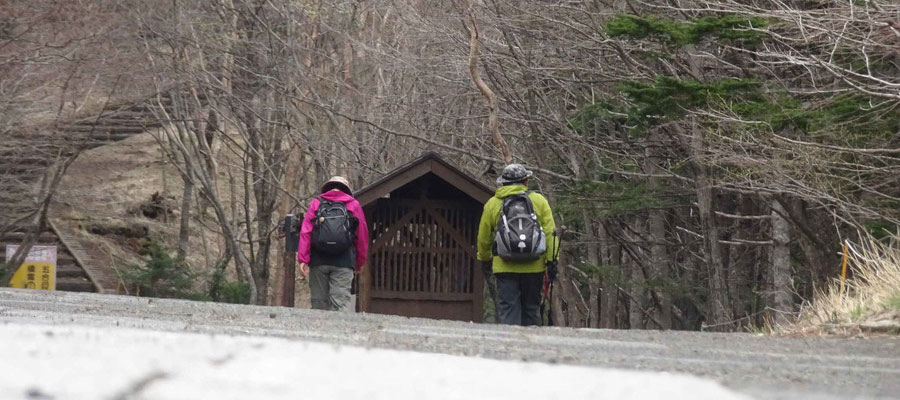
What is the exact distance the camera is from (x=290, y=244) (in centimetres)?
1514

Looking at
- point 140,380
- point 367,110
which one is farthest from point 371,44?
point 140,380

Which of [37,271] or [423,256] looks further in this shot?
[37,271]

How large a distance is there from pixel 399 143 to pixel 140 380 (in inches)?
976

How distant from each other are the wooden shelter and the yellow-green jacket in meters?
4.65

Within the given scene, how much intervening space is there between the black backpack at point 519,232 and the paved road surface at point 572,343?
152cm

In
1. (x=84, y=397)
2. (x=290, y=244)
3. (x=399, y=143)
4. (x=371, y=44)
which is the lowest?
(x=84, y=397)

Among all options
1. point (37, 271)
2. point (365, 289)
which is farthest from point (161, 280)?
point (365, 289)

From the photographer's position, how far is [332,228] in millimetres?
13430

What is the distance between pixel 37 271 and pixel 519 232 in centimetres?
1472

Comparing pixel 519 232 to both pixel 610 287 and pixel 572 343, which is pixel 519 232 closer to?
pixel 572 343

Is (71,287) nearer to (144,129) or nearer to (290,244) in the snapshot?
(144,129)

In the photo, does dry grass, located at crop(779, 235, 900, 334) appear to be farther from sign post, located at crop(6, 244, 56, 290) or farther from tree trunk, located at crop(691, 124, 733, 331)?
sign post, located at crop(6, 244, 56, 290)

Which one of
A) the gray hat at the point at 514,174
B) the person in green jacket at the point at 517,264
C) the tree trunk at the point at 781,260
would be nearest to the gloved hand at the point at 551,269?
the person in green jacket at the point at 517,264

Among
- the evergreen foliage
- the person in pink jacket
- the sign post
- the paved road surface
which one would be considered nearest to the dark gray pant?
the person in pink jacket
